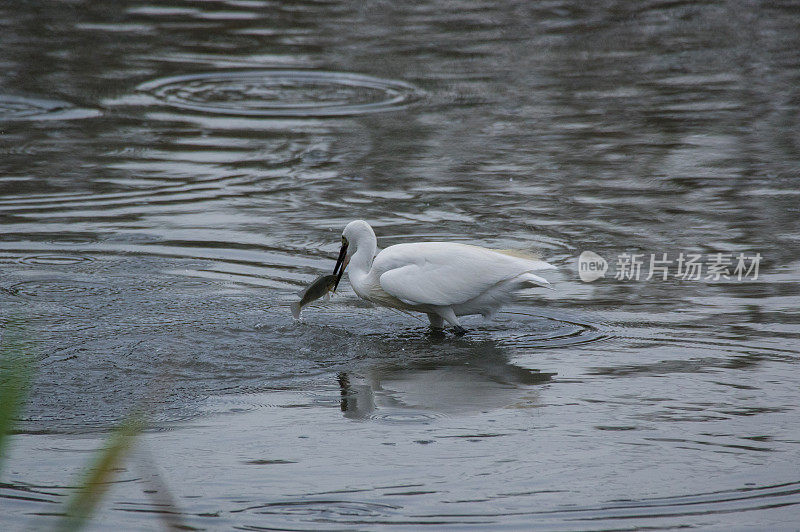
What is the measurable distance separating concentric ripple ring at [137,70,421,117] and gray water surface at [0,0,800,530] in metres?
0.06

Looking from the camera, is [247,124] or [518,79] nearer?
[247,124]

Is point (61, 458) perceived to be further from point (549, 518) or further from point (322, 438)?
point (549, 518)

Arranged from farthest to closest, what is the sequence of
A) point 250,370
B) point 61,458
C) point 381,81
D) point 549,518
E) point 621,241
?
point 381,81
point 621,241
point 250,370
point 61,458
point 549,518

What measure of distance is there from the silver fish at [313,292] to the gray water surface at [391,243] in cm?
15

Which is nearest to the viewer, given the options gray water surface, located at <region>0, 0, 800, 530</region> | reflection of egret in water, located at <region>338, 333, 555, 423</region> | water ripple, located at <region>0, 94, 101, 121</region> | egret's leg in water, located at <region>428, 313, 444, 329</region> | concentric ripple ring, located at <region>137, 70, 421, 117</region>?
gray water surface, located at <region>0, 0, 800, 530</region>

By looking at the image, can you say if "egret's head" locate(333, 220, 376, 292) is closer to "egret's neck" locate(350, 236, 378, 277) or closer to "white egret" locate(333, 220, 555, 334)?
"egret's neck" locate(350, 236, 378, 277)

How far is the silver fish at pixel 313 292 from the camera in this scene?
779 centimetres

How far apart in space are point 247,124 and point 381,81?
8.83 feet

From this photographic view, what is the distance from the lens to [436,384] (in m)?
6.91

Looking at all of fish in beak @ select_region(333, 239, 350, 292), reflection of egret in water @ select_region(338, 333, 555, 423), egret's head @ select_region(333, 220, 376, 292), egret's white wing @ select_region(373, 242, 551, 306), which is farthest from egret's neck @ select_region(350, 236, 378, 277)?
reflection of egret in water @ select_region(338, 333, 555, 423)

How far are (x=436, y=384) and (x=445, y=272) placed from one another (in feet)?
3.85

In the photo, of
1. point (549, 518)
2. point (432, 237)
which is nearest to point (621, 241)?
point (432, 237)

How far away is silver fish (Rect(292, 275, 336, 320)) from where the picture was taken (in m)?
7.79

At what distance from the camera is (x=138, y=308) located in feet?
26.9
